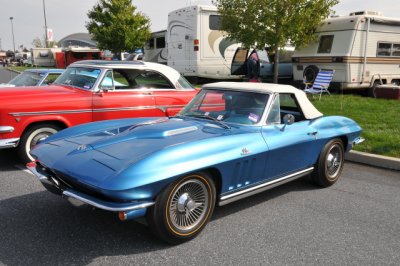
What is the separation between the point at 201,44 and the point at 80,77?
9.28m

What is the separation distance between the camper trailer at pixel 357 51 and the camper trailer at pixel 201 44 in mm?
3587

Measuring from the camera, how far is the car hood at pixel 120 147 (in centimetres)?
306

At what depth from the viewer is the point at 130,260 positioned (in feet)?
10.0

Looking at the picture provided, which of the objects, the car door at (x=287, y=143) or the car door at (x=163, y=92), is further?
the car door at (x=163, y=92)

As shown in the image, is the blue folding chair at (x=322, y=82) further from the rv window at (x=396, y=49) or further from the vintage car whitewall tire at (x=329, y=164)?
the vintage car whitewall tire at (x=329, y=164)

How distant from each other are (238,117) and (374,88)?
30.1 feet

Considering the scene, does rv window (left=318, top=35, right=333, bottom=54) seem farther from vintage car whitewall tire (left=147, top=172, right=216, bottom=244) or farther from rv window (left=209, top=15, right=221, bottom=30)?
vintage car whitewall tire (left=147, top=172, right=216, bottom=244)

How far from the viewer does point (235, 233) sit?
3.55m

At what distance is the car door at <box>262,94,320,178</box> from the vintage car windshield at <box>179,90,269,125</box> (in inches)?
6.4

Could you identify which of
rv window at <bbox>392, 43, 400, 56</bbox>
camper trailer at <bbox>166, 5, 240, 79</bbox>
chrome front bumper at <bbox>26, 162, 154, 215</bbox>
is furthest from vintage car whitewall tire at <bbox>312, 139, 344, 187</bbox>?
camper trailer at <bbox>166, 5, 240, 79</bbox>

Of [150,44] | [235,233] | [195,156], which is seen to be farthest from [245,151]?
[150,44]

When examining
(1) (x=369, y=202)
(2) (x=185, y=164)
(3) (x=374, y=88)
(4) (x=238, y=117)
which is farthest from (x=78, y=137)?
(3) (x=374, y=88)

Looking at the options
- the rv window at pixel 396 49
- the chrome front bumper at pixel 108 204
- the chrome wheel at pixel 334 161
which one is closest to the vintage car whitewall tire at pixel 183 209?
the chrome front bumper at pixel 108 204

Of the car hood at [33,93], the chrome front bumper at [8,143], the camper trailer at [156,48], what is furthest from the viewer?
the camper trailer at [156,48]
